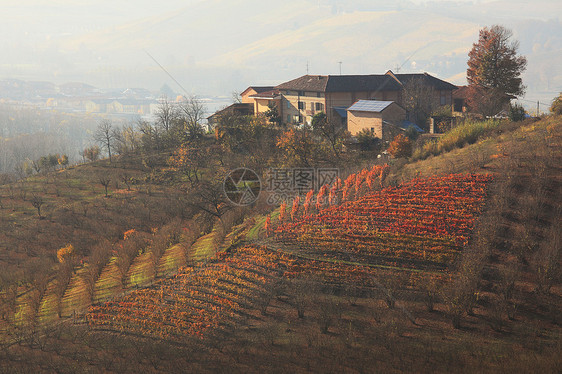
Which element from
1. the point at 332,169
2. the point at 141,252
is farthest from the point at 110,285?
the point at 332,169

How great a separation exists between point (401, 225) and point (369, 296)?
4635 millimetres

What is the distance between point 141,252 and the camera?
25.6 meters

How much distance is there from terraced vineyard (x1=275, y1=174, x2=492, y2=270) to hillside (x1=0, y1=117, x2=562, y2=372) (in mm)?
65

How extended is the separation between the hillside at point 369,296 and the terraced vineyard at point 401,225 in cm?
6

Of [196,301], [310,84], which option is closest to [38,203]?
[196,301]

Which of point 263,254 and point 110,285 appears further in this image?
point 110,285

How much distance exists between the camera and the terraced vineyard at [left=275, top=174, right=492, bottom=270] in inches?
653

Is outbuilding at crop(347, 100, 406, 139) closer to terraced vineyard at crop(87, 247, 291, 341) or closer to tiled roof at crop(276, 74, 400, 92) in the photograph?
tiled roof at crop(276, 74, 400, 92)

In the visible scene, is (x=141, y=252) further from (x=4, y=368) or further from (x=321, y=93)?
(x=321, y=93)

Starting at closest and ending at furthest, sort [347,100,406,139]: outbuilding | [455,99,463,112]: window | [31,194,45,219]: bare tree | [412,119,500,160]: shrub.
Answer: [412,119,500,160]: shrub → [31,194,45,219]: bare tree → [347,100,406,139]: outbuilding → [455,99,463,112]: window

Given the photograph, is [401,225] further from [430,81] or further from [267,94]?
[267,94]

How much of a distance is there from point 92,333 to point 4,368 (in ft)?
8.99

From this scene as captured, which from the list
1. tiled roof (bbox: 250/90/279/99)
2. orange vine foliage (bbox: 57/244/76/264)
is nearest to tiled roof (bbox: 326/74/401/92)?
tiled roof (bbox: 250/90/279/99)

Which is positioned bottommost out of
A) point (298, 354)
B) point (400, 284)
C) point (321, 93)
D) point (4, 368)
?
point (4, 368)
